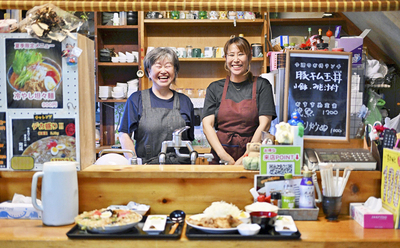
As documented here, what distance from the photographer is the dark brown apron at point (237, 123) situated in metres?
2.74

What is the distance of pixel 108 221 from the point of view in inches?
56.6

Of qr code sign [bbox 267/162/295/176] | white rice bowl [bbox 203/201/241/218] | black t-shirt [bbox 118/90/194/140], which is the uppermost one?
black t-shirt [bbox 118/90/194/140]

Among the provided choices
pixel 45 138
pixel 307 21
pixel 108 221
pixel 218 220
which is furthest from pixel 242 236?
pixel 307 21

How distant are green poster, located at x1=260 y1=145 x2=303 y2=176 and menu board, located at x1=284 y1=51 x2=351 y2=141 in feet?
0.83

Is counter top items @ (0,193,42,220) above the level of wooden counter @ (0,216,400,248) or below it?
above

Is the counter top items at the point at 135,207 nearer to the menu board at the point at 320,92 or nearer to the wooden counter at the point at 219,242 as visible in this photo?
the wooden counter at the point at 219,242

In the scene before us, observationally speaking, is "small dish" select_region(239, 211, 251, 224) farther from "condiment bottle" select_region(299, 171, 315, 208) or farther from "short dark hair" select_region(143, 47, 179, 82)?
"short dark hair" select_region(143, 47, 179, 82)

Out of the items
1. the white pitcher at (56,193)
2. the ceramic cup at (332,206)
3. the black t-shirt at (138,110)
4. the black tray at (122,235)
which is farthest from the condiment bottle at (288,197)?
the black t-shirt at (138,110)

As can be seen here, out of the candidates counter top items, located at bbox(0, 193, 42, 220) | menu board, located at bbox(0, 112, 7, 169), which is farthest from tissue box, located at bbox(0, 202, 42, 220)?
menu board, located at bbox(0, 112, 7, 169)

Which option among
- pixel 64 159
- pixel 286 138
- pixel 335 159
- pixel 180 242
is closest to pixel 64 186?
pixel 64 159

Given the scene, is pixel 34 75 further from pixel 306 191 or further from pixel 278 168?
pixel 306 191

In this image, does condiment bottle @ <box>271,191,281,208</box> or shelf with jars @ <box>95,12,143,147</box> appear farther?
shelf with jars @ <box>95,12,143,147</box>

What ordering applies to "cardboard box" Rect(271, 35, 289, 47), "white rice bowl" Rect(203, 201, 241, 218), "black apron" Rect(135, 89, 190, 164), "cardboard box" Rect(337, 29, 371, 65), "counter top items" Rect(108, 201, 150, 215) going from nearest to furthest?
1. "white rice bowl" Rect(203, 201, 241, 218)
2. "counter top items" Rect(108, 201, 150, 215)
3. "cardboard box" Rect(337, 29, 371, 65)
4. "black apron" Rect(135, 89, 190, 164)
5. "cardboard box" Rect(271, 35, 289, 47)

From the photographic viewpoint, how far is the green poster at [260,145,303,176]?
163cm
